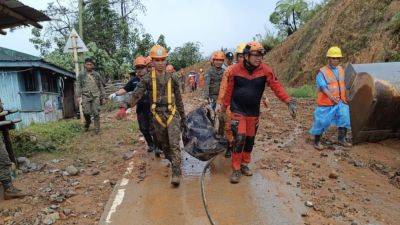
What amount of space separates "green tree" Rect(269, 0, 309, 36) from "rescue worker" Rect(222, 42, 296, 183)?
24561mm

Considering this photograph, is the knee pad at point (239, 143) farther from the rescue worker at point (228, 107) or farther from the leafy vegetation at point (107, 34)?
the leafy vegetation at point (107, 34)

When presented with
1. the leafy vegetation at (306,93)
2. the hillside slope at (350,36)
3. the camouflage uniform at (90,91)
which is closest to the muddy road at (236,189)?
the camouflage uniform at (90,91)

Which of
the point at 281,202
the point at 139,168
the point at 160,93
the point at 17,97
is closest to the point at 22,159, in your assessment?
the point at 139,168

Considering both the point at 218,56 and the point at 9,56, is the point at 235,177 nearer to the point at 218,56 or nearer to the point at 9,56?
the point at 218,56

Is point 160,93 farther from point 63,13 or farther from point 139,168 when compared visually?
point 63,13

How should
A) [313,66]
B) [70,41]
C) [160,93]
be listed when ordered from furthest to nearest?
[313,66] → [70,41] → [160,93]

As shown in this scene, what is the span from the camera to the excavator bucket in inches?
289

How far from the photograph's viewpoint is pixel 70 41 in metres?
12.3

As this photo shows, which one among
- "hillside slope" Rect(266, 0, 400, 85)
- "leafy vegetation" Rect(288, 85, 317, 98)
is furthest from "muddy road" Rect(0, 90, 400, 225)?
"leafy vegetation" Rect(288, 85, 317, 98)

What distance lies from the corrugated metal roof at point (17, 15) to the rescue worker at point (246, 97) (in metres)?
3.71

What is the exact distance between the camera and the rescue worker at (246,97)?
592 centimetres

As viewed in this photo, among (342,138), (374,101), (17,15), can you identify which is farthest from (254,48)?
(17,15)

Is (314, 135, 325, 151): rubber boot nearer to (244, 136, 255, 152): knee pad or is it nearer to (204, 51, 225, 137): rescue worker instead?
(204, 51, 225, 137): rescue worker

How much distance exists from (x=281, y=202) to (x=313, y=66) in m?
14.1
